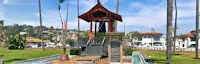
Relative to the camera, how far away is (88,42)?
24.7 meters

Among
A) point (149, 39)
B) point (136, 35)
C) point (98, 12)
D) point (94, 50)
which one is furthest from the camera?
point (136, 35)

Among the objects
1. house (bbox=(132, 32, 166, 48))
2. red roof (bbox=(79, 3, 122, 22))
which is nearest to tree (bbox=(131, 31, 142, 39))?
house (bbox=(132, 32, 166, 48))

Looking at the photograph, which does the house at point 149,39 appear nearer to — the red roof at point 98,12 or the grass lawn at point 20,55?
the grass lawn at point 20,55

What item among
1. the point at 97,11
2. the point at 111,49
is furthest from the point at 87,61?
the point at 97,11

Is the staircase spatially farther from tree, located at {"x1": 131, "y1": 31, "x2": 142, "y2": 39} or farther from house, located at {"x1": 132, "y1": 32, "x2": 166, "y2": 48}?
tree, located at {"x1": 131, "y1": 31, "x2": 142, "y2": 39}

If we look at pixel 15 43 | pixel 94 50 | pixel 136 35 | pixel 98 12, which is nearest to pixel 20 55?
pixel 94 50

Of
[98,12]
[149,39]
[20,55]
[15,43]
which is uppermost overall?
[98,12]

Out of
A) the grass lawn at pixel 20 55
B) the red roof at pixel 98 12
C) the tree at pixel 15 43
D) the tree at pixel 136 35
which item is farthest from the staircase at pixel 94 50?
the tree at pixel 136 35

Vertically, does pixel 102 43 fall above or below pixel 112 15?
below

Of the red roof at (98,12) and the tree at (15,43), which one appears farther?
the tree at (15,43)

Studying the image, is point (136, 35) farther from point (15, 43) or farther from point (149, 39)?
point (15, 43)

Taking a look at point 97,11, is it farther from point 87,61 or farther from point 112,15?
point 87,61

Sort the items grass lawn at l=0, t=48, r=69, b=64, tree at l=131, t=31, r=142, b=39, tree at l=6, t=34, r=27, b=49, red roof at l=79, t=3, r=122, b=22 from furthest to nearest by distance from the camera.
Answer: tree at l=131, t=31, r=142, b=39
tree at l=6, t=34, r=27, b=49
red roof at l=79, t=3, r=122, b=22
grass lawn at l=0, t=48, r=69, b=64

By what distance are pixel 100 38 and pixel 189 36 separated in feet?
254
